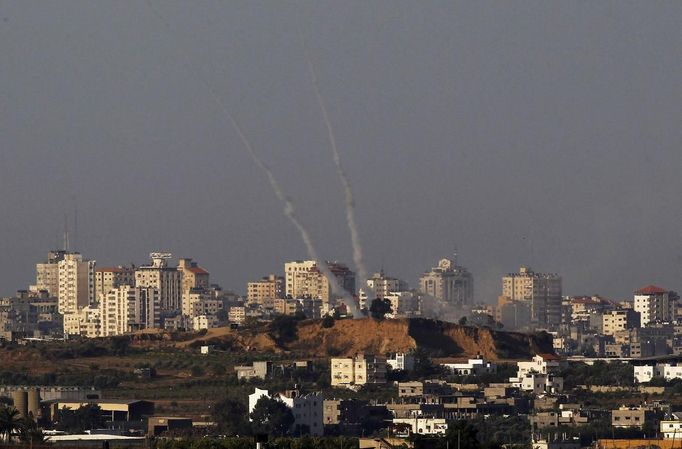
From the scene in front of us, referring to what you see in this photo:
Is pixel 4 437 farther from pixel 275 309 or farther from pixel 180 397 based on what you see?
pixel 275 309

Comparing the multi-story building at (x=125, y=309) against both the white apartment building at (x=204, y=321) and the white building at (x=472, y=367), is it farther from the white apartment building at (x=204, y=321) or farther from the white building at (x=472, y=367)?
the white building at (x=472, y=367)

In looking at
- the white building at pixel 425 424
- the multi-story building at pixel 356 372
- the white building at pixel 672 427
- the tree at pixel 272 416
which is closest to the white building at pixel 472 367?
the multi-story building at pixel 356 372

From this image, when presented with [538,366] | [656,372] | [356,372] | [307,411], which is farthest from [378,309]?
[307,411]

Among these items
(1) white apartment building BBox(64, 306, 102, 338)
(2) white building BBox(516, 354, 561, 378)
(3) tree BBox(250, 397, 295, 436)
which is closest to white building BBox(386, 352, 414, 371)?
(2) white building BBox(516, 354, 561, 378)

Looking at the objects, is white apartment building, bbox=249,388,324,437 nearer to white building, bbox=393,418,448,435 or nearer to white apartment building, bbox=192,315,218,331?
white building, bbox=393,418,448,435

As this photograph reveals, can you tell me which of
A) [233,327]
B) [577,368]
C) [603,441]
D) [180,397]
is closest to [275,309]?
[233,327]

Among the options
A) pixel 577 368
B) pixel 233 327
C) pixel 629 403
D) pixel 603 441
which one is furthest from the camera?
pixel 233 327
